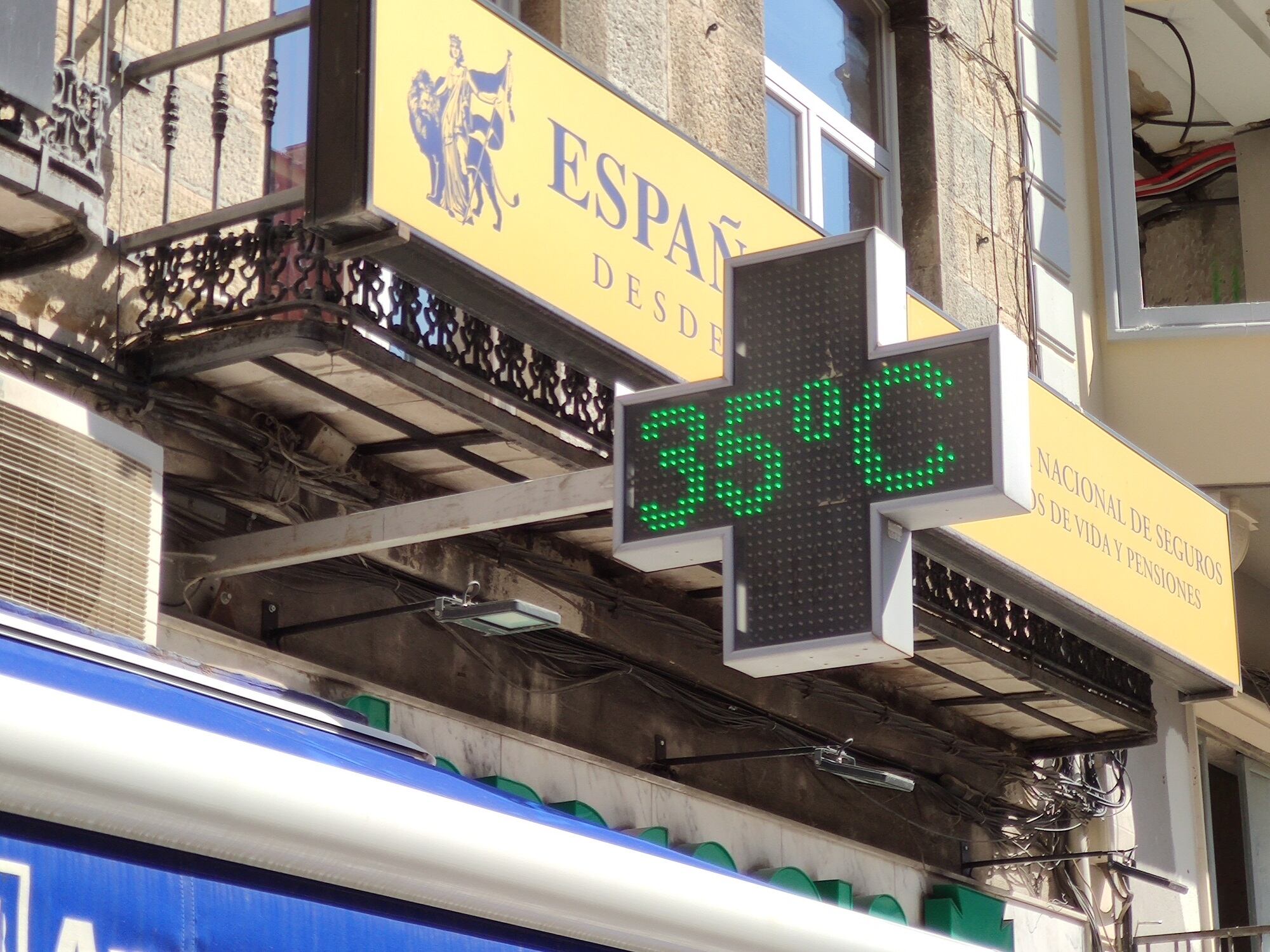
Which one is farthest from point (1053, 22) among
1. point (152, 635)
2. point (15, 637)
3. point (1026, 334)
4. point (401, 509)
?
point (15, 637)

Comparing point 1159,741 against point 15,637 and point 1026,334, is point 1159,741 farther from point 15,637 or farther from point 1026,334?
point 15,637

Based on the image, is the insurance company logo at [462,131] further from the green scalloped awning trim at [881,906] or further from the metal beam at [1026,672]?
the green scalloped awning trim at [881,906]

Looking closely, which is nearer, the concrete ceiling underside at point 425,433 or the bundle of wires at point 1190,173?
the concrete ceiling underside at point 425,433

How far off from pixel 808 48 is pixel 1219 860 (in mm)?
7577

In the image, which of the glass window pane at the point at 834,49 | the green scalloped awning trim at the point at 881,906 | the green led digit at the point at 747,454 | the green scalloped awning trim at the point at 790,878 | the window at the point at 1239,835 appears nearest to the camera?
the green led digit at the point at 747,454

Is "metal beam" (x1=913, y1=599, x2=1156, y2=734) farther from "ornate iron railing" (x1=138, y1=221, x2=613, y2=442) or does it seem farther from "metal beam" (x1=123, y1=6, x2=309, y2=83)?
"metal beam" (x1=123, y1=6, x2=309, y2=83)

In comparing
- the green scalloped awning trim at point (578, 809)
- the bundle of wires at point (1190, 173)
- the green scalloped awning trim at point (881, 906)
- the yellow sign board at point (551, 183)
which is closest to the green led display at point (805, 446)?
the yellow sign board at point (551, 183)

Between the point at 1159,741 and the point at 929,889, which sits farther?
the point at 1159,741

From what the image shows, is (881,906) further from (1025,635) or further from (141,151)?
(141,151)

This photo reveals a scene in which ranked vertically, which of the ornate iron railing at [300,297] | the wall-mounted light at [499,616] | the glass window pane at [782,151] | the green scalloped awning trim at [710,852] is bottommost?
the green scalloped awning trim at [710,852]

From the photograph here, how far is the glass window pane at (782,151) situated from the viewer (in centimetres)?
1118

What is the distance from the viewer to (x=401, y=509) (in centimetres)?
633

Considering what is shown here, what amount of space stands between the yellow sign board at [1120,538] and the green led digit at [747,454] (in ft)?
11.4

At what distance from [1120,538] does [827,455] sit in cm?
549
